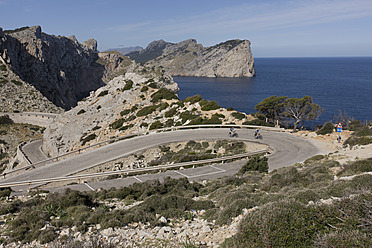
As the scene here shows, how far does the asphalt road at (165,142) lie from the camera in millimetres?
22016

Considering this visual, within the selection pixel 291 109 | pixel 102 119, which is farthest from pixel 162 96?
pixel 291 109

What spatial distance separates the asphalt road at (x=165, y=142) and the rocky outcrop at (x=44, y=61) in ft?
228

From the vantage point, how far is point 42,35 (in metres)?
113

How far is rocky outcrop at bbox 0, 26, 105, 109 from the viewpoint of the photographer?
285 feet

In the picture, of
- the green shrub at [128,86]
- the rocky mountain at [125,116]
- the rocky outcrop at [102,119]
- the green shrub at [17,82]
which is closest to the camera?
the rocky mountain at [125,116]

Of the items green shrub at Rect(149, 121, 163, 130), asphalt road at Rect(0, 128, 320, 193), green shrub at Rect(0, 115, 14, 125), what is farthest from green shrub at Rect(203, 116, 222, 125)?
green shrub at Rect(0, 115, 14, 125)

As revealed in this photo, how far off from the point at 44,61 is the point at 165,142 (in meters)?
94.2

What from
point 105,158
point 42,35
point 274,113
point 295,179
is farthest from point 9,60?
point 295,179

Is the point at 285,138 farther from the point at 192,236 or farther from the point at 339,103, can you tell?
the point at 339,103

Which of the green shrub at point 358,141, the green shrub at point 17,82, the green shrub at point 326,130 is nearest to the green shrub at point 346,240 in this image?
the green shrub at point 358,141

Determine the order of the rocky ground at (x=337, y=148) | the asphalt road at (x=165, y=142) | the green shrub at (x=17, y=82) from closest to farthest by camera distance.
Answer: the rocky ground at (x=337, y=148)
the asphalt road at (x=165, y=142)
the green shrub at (x=17, y=82)

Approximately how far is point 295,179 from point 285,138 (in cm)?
1531

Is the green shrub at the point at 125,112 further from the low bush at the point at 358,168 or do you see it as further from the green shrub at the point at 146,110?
the low bush at the point at 358,168

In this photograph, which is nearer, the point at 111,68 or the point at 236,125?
the point at 236,125
